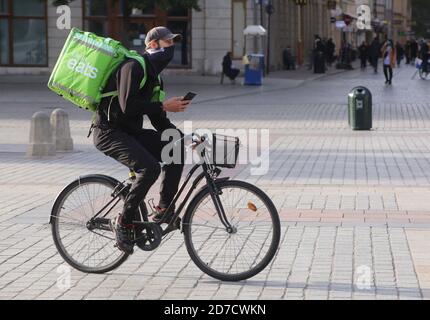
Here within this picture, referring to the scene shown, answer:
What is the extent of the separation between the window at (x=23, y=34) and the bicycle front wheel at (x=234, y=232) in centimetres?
3800

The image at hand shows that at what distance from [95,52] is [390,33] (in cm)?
Result: 10540

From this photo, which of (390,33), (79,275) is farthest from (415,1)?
(79,275)

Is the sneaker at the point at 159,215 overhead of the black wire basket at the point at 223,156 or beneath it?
beneath

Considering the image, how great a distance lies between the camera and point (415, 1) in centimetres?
13362

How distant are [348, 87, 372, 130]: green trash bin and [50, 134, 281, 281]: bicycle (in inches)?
497

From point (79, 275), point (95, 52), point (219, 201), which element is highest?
point (95, 52)

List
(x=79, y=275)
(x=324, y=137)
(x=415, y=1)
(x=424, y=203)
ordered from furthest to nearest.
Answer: (x=415, y=1)
(x=324, y=137)
(x=424, y=203)
(x=79, y=275)

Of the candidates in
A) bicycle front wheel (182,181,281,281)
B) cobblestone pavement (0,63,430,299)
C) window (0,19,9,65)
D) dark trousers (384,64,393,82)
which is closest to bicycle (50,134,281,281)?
bicycle front wheel (182,181,281,281)

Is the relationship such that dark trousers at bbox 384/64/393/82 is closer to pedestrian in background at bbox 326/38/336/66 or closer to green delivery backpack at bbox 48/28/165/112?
pedestrian in background at bbox 326/38/336/66

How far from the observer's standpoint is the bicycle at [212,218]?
735 cm

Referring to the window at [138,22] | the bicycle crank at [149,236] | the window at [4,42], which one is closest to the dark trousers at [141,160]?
the bicycle crank at [149,236]

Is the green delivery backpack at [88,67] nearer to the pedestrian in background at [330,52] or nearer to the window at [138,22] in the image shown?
the window at [138,22]
